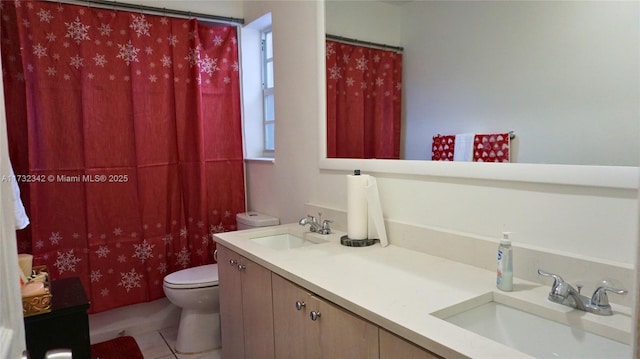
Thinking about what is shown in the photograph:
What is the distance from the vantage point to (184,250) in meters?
2.71

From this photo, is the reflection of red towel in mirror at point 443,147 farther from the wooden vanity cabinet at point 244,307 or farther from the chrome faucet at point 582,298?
the wooden vanity cabinet at point 244,307

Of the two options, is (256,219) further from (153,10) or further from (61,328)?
(153,10)

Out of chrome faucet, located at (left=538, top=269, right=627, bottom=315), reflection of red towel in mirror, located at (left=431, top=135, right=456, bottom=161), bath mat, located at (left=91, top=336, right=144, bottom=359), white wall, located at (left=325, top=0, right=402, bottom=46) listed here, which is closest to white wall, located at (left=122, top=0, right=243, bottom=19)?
white wall, located at (left=325, top=0, right=402, bottom=46)

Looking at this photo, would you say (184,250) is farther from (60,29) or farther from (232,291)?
(60,29)

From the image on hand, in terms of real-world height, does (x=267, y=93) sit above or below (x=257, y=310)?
above

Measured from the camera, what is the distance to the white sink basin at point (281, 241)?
2.03 meters

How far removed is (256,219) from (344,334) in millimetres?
1521

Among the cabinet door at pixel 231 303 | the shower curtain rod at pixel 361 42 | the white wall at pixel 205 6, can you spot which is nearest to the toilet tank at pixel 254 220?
the cabinet door at pixel 231 303

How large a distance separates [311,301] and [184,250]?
1.68 meters

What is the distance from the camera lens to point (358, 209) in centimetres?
175

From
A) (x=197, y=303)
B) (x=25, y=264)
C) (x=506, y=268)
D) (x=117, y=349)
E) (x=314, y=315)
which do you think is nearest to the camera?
(x=506, y=268)

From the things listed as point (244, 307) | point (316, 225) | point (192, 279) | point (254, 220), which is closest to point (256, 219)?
point (254, 220)

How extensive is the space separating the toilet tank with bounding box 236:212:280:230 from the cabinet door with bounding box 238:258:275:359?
2.63 ft

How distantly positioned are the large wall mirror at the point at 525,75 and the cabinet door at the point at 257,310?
694 mm
